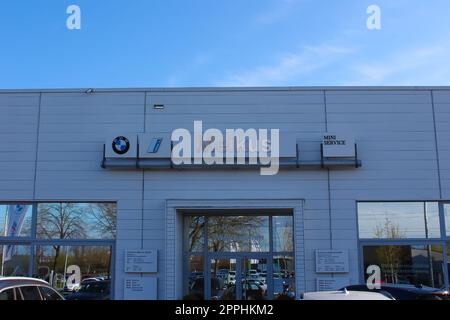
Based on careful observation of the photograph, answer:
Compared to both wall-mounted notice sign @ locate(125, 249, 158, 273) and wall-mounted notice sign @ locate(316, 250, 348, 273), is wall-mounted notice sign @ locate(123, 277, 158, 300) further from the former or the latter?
wall-mounted notice sign @ locate(316, 250, 348, 273)

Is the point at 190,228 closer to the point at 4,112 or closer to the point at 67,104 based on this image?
the point at 67,104

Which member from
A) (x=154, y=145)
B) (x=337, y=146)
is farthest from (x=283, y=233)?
(x=154, y=145)

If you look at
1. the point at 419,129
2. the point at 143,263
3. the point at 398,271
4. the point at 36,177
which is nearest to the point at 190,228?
the point at 143,263

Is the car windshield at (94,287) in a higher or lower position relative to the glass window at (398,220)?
lower

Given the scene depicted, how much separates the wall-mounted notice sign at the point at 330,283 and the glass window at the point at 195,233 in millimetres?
3530

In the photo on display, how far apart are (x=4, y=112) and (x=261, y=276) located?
8.94 m

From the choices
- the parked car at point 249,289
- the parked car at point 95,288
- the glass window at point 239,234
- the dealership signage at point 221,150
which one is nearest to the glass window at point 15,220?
the parked car at point 95,288

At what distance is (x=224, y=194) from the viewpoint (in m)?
14.8

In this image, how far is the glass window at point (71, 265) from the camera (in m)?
14.7

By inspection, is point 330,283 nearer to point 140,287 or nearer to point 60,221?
point 140,287

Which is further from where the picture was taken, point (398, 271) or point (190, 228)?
point (190, 228)

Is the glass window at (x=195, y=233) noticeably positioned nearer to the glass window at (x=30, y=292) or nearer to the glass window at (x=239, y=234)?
the glass window at (x=239, y=234)

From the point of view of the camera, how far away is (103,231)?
48.8 feet

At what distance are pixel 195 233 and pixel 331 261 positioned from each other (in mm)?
3989
